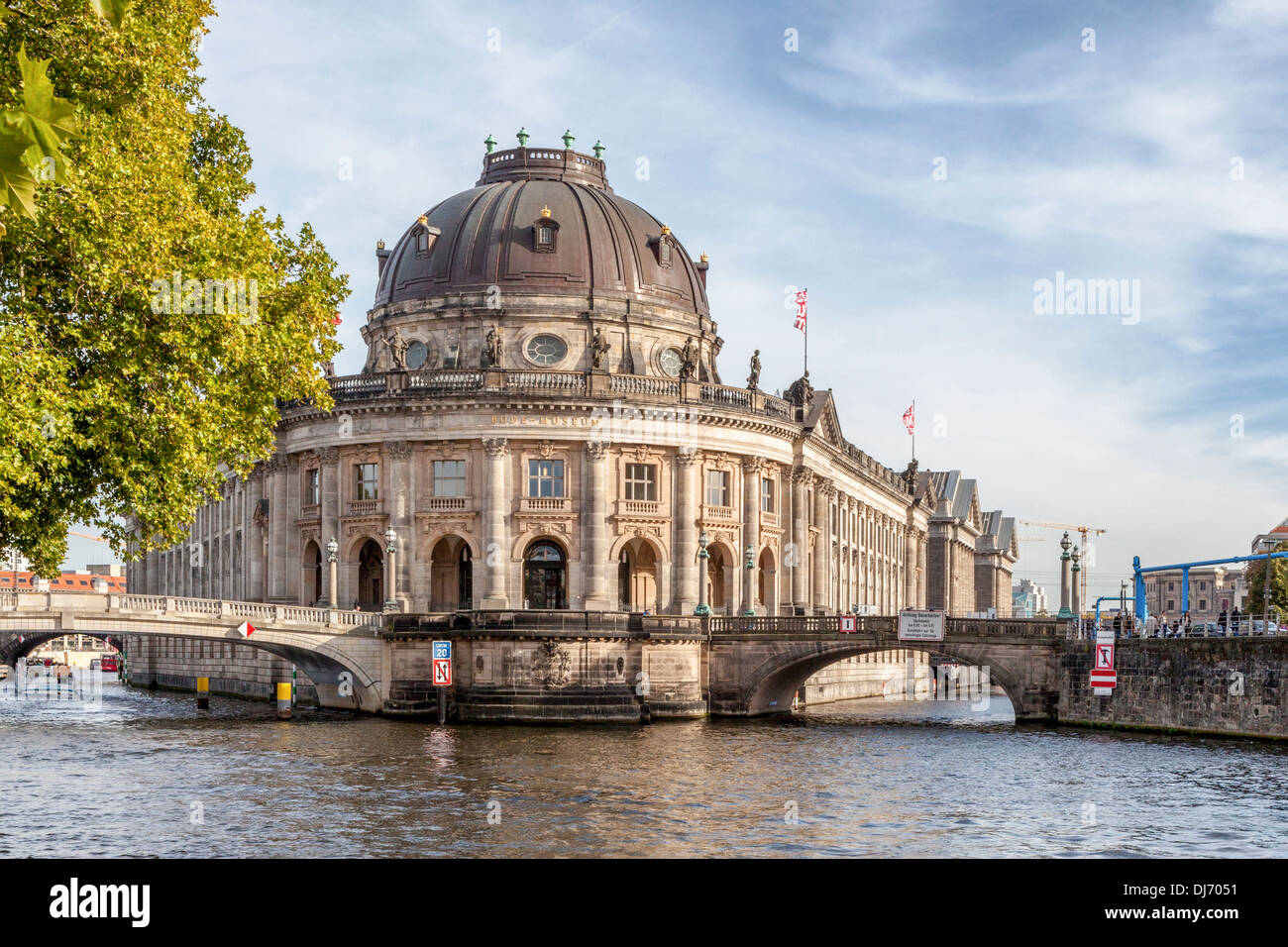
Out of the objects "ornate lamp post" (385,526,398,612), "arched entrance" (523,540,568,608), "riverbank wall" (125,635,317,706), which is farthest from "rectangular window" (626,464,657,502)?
"riverbank wall" (125,635,317,706)

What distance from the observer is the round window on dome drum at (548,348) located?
76.5 m

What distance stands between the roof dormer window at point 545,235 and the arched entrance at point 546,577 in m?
16.7

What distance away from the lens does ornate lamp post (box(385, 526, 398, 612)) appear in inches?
2630

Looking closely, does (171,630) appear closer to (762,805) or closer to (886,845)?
(762,805)

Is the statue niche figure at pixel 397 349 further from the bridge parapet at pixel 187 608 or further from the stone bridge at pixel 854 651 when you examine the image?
the stone bridge at pixel 854 651

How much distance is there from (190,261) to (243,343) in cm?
197

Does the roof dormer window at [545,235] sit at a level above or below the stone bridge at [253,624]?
above

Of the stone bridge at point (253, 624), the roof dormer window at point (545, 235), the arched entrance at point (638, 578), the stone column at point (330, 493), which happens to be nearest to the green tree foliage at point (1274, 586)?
the arched entrance at point (638, 578)

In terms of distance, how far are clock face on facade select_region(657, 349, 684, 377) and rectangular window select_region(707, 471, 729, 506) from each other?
26.2ft

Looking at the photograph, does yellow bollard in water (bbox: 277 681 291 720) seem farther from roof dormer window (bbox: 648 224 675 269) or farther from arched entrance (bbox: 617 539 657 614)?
roof dormer window (bbox: 648 224 675 269)

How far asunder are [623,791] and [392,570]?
3497cm

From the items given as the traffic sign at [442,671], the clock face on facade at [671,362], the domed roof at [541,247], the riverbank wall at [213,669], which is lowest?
the riverbank wall at [213,669]

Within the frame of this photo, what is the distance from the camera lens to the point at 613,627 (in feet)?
199
